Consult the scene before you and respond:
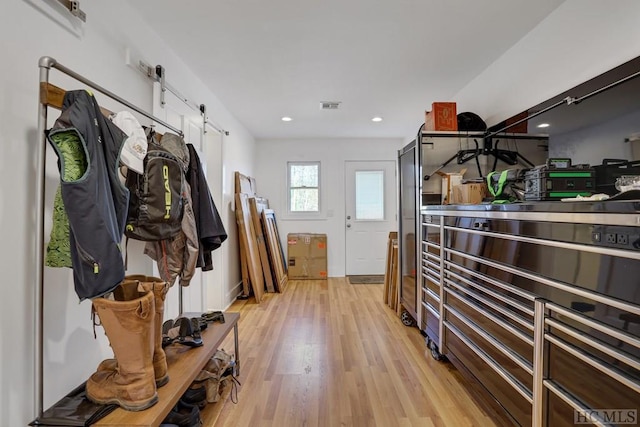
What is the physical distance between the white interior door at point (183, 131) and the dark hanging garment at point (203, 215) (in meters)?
0.43

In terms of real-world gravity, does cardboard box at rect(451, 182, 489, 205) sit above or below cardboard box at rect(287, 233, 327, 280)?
above

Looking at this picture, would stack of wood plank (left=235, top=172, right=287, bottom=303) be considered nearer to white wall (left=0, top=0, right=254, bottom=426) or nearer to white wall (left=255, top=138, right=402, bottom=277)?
white wall (left=255, top=138, right=402, bottom=277)

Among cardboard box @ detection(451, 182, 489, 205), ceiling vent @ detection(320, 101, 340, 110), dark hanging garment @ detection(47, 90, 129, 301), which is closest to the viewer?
dark hanging garment @ detection(47, 90, 129, 301)

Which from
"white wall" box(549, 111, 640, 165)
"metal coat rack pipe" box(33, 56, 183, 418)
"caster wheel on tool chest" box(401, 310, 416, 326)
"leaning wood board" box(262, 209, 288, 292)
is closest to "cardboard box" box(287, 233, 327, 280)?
"leaning wood board" box(262, 209, 288, 292)

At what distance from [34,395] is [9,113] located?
3.43 feet

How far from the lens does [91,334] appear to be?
154cm

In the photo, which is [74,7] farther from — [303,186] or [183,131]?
[303,186]

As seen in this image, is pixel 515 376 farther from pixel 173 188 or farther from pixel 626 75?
pixel 173 188

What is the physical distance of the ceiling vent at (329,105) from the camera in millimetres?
3557

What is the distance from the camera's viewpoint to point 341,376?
2.14 m

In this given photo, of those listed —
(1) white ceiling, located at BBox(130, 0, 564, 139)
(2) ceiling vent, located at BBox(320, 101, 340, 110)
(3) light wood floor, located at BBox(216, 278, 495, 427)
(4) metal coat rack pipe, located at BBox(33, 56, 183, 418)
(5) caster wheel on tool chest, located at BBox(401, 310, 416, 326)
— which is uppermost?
(2) ceiling vent, located at BBox(320, 101, 340, 110)

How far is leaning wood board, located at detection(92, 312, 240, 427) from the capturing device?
108cm

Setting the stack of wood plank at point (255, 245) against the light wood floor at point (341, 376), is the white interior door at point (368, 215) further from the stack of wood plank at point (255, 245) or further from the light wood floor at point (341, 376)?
the light wood floor at point (341, 376)

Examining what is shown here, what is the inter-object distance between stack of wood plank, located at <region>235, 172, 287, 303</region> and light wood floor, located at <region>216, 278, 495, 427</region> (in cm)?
66
